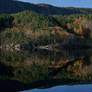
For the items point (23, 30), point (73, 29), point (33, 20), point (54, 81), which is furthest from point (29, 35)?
point (54, 81)

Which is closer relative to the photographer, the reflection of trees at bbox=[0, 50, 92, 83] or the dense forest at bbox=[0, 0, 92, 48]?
the reflection of trees at bbox=[0, 50, 92, 83]

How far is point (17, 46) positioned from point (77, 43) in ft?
134

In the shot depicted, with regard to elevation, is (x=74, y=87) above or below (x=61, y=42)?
above

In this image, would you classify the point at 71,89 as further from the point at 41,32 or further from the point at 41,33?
the point at 41,32

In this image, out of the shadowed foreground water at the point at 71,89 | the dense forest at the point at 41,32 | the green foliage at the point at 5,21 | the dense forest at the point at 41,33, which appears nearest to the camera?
the shadowed foreground water at the point at 71,89

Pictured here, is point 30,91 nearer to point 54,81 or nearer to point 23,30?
point 54,81

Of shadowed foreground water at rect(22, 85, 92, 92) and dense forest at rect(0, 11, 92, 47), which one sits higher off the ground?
shadowed foreground water at rect(22, 85, 92, 92)

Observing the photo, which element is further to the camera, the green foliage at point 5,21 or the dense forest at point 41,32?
the green foliage at point 5,21

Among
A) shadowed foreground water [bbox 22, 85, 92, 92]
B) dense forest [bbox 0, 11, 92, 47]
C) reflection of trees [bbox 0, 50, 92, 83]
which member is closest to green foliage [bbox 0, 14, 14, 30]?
dense forest [bbox 0, 11, 92, 47]

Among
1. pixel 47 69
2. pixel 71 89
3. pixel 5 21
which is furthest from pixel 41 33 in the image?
pixel 71 89

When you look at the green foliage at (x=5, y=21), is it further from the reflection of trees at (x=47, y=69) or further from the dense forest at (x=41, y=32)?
the reflection of trees at (x=47, y=69)

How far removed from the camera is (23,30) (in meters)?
183

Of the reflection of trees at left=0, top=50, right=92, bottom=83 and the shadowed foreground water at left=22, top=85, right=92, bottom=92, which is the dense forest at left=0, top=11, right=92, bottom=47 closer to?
the reflection of trees at left=0, top=50, right=92, bottom=83

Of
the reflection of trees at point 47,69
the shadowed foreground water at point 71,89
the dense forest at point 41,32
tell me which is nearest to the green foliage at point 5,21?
the dense forest at point 41,32
